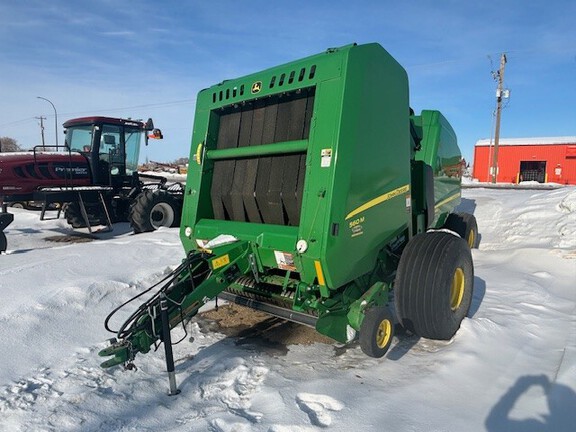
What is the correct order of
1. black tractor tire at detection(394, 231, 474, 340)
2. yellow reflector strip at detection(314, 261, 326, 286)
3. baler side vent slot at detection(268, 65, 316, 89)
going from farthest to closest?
black tractor tire at detection(394, 231, 474, 340) < baler side vent slot at detection(268, 65, 316, 89) < yellow reflector strip at detection(314, 261, 326, 286)

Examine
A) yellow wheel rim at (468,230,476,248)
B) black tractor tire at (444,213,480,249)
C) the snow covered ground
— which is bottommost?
the snow covered ground

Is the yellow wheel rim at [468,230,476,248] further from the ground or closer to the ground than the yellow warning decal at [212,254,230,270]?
further from the ground

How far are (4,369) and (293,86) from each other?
316 centimetres

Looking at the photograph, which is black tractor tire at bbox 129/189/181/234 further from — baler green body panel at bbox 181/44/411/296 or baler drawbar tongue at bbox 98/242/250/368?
baler drawbar tongue at bbox 98/242/250/368

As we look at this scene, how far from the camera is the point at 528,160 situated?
1304 inches

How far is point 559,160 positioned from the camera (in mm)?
31891

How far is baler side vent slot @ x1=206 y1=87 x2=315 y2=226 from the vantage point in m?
3.59

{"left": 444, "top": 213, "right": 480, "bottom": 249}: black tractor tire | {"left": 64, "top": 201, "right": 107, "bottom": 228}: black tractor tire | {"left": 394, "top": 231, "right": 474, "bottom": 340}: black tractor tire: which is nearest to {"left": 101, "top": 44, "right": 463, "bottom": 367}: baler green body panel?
{"left": 394, "top": 231, "right": 474, "bottom": 340}: black tractor tire

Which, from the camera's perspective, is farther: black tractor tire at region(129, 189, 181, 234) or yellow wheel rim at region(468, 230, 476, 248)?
black tractor tire at region(129, 189, 181, 234)

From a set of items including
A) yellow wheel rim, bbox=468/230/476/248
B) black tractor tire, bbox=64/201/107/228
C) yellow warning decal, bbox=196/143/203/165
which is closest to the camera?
yellow warning decal, bbox=196/143/203/165

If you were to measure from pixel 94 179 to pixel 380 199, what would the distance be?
28.1 feet

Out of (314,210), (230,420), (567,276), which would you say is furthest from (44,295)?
(567,276)

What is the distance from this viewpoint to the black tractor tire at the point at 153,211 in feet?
30.0

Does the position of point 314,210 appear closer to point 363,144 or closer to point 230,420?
point 363,144
